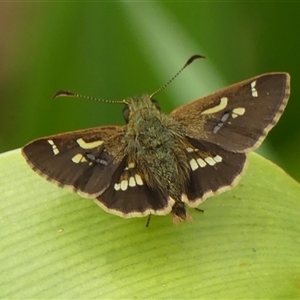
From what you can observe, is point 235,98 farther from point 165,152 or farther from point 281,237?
point 281,237

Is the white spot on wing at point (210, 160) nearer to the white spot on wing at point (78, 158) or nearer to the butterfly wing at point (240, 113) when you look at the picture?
the butterfly wing at point (240, 113)

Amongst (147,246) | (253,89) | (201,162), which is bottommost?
(147,246)

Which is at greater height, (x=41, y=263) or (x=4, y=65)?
(x=41, y=263)

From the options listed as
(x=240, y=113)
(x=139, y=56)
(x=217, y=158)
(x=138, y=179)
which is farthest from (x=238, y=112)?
(x=139, y=56)

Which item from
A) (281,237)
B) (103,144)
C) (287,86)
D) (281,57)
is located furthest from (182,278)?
(281,57)

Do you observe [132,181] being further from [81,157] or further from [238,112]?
[238,112]

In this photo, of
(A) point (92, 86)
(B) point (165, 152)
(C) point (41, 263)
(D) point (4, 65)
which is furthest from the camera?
(D) point (4, 65)
